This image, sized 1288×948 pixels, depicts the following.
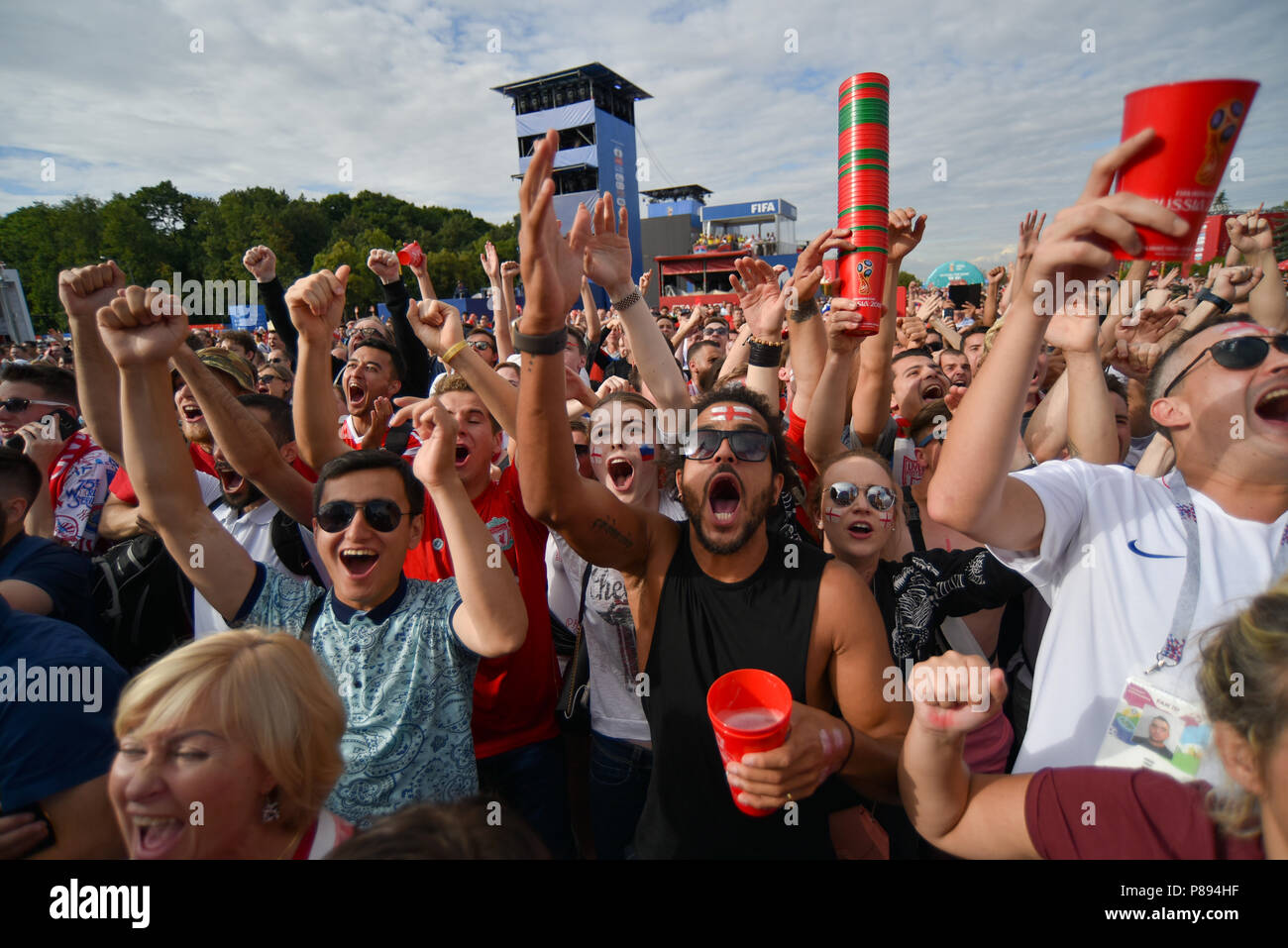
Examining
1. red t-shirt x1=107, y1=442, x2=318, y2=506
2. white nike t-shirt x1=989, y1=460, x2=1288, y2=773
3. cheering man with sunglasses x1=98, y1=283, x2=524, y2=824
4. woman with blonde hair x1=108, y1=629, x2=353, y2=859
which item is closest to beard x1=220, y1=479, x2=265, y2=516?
red t-shirt x1=107, y1=442, x2=318, y2=506

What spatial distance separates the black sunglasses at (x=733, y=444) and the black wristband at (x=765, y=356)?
4.18 ft

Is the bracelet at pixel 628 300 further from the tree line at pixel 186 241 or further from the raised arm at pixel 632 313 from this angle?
the tree line at pixel 186 241

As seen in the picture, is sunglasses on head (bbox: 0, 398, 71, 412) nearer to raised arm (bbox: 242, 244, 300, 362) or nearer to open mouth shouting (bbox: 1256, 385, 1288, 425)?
raised arm (bbox: 242, 244, 300, 362)

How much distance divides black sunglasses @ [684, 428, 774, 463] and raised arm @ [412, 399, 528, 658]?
798 millimetres

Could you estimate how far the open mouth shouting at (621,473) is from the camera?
2.82 metres

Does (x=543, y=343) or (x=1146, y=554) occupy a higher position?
(x=543, y=343)

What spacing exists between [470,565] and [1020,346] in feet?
5.23

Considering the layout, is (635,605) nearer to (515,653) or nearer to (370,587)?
(515,653)

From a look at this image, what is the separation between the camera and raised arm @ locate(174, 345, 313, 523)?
2.45 m

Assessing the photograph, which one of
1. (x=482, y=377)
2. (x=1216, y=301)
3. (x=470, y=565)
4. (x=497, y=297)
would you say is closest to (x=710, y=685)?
(x=470, y=565)

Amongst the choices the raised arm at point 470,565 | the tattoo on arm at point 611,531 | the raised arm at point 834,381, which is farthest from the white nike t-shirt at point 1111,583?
the raised arm at point 470,565

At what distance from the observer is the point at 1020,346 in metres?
1.41

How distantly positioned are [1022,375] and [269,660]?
198 cm
